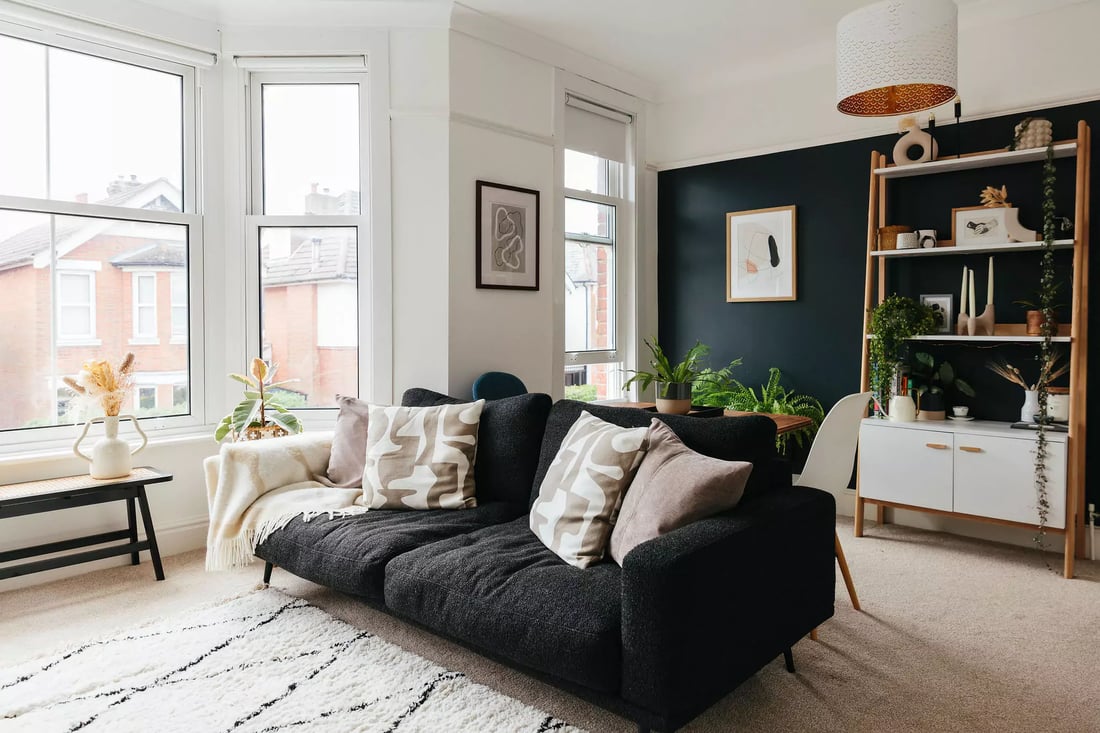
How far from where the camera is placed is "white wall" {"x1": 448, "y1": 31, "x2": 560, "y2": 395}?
4082 mm

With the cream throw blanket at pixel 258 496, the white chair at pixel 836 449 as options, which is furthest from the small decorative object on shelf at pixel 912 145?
the cream throw blanket at pixel 258 496

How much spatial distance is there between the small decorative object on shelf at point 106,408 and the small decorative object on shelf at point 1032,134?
450 centimetres

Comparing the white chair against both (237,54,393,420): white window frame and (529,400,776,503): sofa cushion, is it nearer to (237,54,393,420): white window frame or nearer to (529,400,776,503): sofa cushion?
(529,400,776,503): sofa cushion

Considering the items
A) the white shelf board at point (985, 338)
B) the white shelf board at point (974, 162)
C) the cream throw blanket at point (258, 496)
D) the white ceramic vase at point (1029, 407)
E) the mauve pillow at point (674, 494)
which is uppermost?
the white shelf board at point (974, 162)

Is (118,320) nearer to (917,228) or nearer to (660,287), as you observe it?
(660,287)

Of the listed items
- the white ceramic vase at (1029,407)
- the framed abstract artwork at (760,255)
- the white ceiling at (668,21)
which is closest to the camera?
the white ceramic vase at (1029,407)

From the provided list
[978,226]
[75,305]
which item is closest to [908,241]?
[978,226]

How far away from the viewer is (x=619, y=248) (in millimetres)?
5305

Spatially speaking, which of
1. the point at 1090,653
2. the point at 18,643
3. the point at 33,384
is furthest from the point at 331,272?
the point at 1090,653

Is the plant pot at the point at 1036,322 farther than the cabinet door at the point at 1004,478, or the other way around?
the plant pot at the point at 1036,322

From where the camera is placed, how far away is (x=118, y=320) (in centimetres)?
375

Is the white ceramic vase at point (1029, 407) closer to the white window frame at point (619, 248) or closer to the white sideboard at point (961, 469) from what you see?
the white sideboard at point (961, 469)

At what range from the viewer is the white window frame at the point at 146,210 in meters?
3.42

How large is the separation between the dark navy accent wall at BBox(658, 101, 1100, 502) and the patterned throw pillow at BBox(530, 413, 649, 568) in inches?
102
